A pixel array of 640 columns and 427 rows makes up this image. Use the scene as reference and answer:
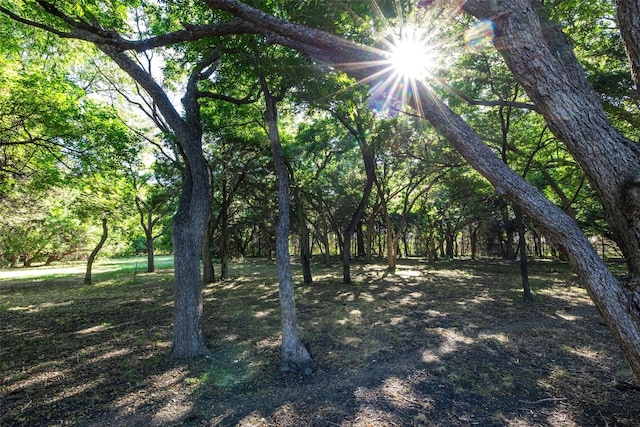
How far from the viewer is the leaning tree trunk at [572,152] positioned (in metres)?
2.35

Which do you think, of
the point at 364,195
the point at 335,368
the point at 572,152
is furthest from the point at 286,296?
the point at 364,195

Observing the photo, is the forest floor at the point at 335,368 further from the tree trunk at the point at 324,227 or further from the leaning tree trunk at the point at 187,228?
the tree trunk at the point at 324,227

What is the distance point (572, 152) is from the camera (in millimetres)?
2586

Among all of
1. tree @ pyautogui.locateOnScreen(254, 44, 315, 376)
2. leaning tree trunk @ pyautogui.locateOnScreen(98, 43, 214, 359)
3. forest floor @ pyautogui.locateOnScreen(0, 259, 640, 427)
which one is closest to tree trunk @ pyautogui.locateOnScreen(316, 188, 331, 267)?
forest floor @ pyautogui.locateOnScreen(0, 259, 640, 427)

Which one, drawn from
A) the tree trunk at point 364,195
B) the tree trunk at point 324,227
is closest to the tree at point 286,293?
the tree trunk at point 364,195

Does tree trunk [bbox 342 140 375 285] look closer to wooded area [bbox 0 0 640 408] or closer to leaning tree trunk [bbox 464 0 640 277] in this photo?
wooded area [bbox 0 0 640 408]

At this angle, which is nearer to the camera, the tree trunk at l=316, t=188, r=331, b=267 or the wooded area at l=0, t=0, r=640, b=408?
the wooded area at l=0, t=0, r=640, b=408

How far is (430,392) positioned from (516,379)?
1263 mm

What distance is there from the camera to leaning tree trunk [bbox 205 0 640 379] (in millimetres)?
2350

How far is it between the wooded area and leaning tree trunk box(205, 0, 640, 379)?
0.01 meters

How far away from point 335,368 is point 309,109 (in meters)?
6.35

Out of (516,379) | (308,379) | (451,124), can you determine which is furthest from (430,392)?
(451,124)

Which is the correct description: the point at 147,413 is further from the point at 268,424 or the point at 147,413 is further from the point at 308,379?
→ the point at 308,379

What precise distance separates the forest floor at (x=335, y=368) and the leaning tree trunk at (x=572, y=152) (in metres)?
1.65
